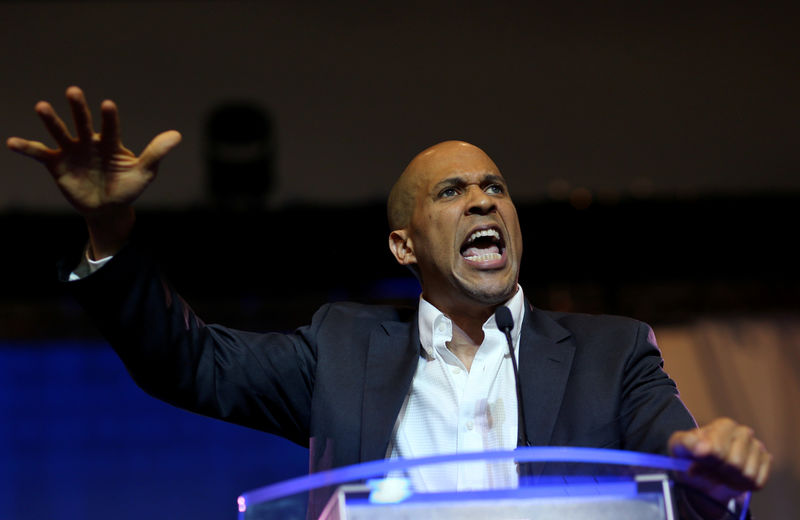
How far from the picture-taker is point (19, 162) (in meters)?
3.19

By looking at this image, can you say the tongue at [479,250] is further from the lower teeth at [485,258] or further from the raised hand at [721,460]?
the raised hand at [721,460]

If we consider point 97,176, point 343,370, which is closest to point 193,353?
point 343,370

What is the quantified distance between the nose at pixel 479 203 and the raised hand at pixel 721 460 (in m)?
0.91

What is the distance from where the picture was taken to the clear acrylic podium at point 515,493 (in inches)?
30.8

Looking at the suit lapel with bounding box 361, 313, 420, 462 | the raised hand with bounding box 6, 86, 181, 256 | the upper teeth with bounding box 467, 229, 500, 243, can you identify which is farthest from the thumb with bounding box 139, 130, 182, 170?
the upper teeth with bounding box 467, 229, 500, 243

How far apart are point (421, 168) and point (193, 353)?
0.68 m

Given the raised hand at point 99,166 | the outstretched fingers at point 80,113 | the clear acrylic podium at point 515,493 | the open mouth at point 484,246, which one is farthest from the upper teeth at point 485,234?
the clear acrylic podium at point 515,493

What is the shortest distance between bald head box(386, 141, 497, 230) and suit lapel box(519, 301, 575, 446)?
38cm

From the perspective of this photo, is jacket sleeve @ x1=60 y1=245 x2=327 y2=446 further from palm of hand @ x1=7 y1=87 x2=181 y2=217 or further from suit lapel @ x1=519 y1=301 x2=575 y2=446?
suit lapel @ x1=519 y1=301 x2=575 y2=446

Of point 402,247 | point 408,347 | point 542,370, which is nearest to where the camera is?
point 542,370

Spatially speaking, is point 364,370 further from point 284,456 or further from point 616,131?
point 616,131

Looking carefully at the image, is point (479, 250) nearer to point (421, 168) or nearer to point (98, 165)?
point (421, 168)

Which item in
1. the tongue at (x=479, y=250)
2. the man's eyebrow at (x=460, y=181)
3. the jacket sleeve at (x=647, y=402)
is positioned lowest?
the jacket sleeve at (x=647, y=402)

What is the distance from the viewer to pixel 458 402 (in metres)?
1.58
